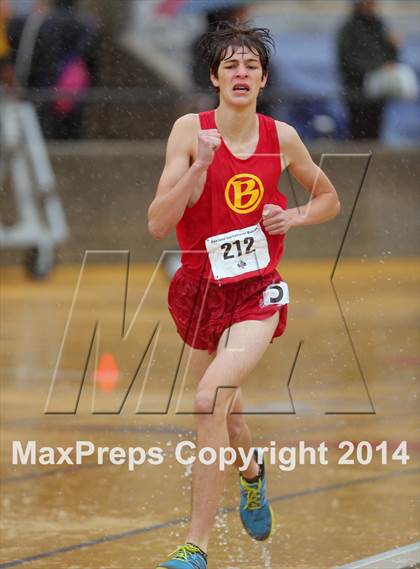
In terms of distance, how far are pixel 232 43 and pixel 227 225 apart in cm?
66

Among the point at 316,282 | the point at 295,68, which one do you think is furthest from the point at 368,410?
the point at 295,68

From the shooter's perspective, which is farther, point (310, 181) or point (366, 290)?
point (366, 290)

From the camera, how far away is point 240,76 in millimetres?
5523

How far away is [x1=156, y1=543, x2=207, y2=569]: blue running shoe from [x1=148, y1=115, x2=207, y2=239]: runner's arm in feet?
3.59

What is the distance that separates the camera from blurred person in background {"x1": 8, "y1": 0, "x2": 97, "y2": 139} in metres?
16.4

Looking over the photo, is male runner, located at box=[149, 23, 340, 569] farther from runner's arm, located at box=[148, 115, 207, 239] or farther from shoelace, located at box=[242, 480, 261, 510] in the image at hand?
shoelace, located at box=[242, 480, 261, 510]

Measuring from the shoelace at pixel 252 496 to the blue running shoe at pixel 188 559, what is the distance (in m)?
0.80

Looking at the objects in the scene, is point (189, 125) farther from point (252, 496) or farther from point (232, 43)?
point (252, 496)

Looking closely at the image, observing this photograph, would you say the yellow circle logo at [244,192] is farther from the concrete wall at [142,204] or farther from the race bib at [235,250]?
the concrete wall at [142,204]

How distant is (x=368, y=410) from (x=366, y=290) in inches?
221

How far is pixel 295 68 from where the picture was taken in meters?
18.2

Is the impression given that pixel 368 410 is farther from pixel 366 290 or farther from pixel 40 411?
pixel 366 290

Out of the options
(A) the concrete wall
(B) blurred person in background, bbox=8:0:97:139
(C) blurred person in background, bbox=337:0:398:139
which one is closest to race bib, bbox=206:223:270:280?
(B) blurred person in background, bbox=8:0:97:139

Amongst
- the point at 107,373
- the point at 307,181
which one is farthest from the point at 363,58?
the point at 307,181
